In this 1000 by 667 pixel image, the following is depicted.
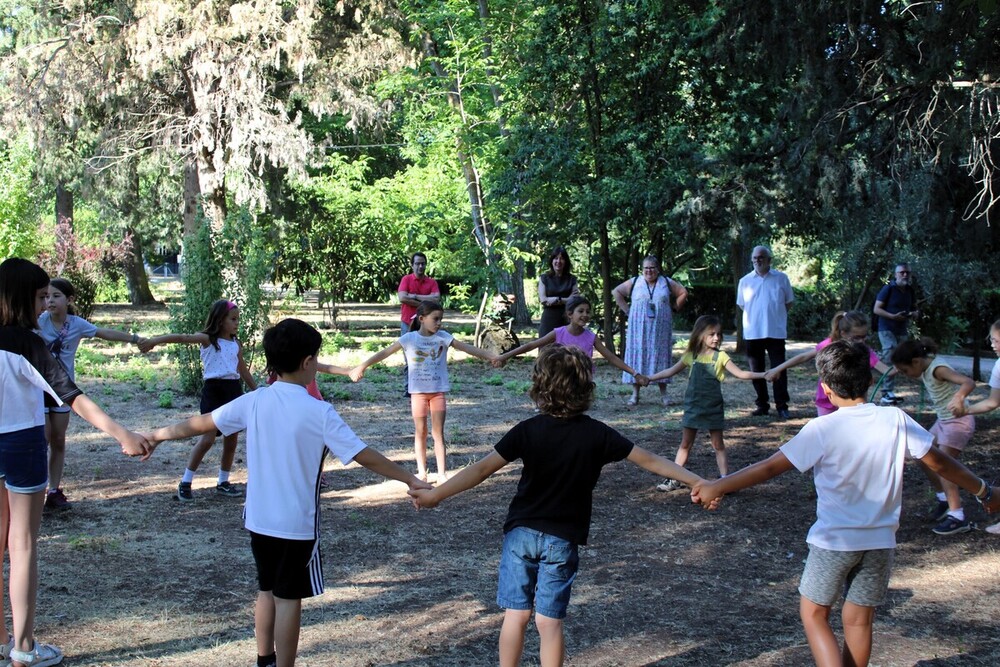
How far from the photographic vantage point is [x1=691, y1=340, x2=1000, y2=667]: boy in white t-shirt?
154 inches

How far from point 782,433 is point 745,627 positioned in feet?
19.8

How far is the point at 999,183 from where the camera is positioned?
9.57 m

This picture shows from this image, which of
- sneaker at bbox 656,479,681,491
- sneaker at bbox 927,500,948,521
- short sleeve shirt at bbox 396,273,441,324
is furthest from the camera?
short sleeve shirt at bbox 396,273,441,324

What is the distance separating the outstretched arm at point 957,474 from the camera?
12.9 ft

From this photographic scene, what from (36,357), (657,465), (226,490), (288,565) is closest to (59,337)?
(226,490)

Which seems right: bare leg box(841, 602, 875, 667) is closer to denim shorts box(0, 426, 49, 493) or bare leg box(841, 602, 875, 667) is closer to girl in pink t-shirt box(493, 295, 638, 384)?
denim shorts box(0, 426, 49, 493)

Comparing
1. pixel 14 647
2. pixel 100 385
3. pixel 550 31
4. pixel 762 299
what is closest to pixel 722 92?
pixel 550 31

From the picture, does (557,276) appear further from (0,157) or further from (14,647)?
(0,157)

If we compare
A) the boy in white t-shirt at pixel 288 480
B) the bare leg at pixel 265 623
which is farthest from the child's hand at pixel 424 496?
the bare leg at pixel 265 623

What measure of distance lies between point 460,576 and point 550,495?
7.78 feet

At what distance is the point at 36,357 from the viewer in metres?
4.49

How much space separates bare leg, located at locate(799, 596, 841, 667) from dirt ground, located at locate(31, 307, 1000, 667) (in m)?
0.86

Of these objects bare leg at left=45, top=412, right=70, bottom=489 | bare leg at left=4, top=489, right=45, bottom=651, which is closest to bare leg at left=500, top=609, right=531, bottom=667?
bare leg at left=4, top=489, right=45, bottom=651

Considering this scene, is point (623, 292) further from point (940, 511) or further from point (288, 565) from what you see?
point (288, 565)
